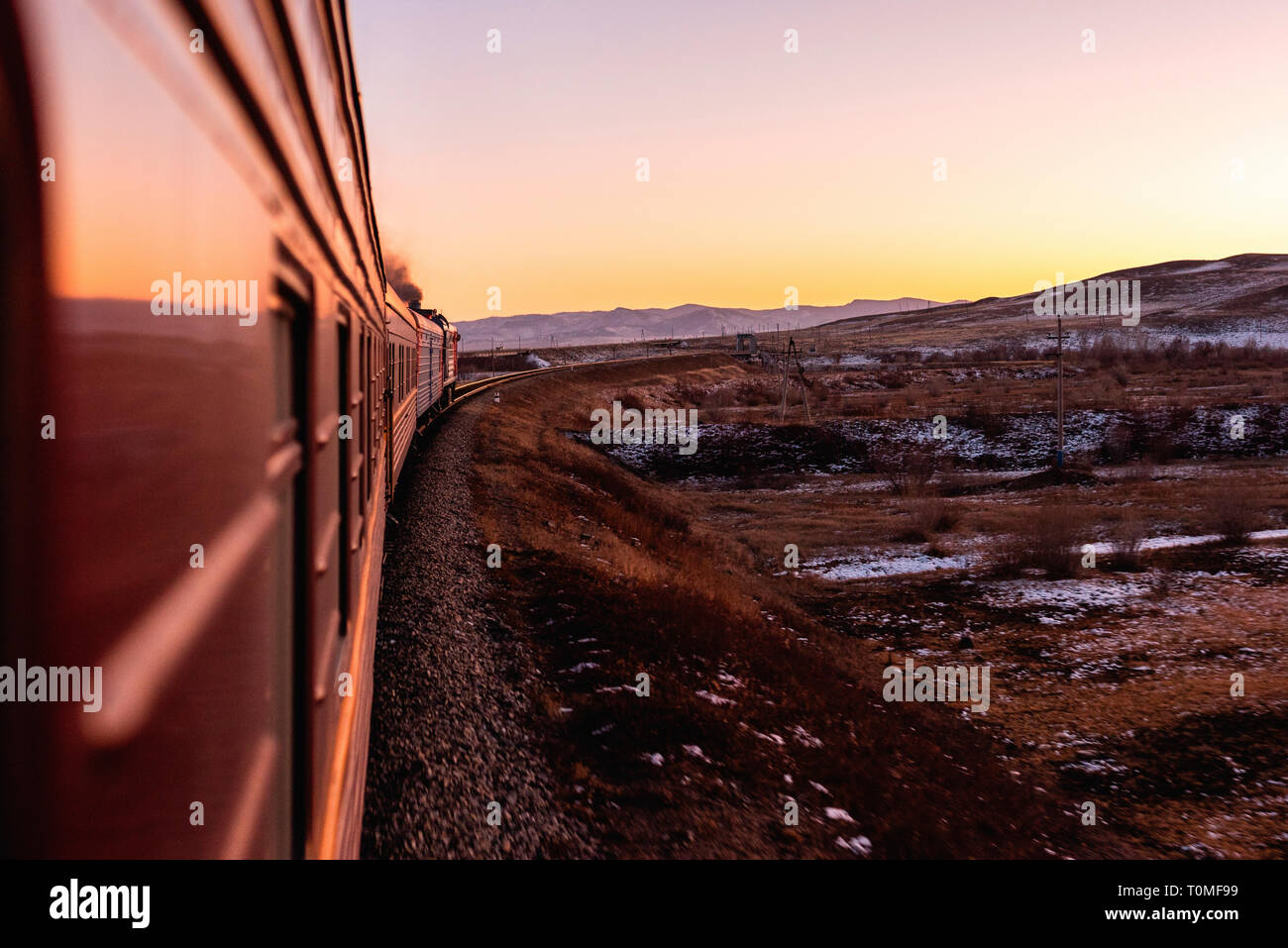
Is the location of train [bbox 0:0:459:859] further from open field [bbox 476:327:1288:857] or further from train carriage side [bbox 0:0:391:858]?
open field [bbox 476:327:1288:857]

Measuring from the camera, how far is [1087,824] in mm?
6809

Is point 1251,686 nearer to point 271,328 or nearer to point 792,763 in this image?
point 792,763

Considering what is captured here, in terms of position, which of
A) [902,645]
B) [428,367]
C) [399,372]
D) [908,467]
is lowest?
[902,645]

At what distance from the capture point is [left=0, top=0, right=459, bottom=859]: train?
0.58 metres

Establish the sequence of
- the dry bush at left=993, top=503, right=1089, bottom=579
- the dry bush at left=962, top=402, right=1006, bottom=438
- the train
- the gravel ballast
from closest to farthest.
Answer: the train < the gravel ballast < the dry bush at left=993, top=503, right=1089, bottom=579 < the dry bush at left=962, top=402, right=1006, bottom=438

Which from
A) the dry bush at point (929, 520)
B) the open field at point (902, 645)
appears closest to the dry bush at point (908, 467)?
the open field at point (902, 645)

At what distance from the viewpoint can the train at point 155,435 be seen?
58 cm

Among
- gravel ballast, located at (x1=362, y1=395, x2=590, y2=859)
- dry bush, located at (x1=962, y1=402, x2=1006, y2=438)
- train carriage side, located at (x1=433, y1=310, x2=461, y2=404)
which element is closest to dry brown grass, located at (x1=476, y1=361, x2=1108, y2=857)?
gravel ballast, located at (x1=362, y1=395, x2=590, y2=859)

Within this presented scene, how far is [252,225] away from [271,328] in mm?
260

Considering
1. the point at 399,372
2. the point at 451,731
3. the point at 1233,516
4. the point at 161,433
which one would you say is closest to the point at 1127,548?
the point at 1233,516

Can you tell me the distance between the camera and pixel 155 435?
0.83m

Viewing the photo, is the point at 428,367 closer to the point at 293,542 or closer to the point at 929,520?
the point at 929,520

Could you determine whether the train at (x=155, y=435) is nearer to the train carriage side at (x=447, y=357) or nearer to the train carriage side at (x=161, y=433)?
the train carriage side at (x=161, y=433)
